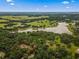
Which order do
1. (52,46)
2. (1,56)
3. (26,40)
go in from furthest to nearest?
(26,40) < (52,46) < (1,56)

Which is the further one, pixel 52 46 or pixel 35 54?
pixel 52 46

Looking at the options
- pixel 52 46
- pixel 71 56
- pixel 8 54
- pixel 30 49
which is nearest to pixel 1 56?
pixel 8 54

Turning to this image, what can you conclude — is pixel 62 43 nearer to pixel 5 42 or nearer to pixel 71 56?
pixel 71 56

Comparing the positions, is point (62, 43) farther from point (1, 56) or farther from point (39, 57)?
point (1, 56)

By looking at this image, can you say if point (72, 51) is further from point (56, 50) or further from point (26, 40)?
point (26, 40)

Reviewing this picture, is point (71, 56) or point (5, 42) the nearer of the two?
point (71, 56)

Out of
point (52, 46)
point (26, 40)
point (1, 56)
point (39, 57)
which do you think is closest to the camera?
point (39, 57)

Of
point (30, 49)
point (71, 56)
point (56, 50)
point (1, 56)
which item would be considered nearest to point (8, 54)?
point (1, 56)

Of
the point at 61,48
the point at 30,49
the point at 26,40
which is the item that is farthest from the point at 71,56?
the point at 26,40
